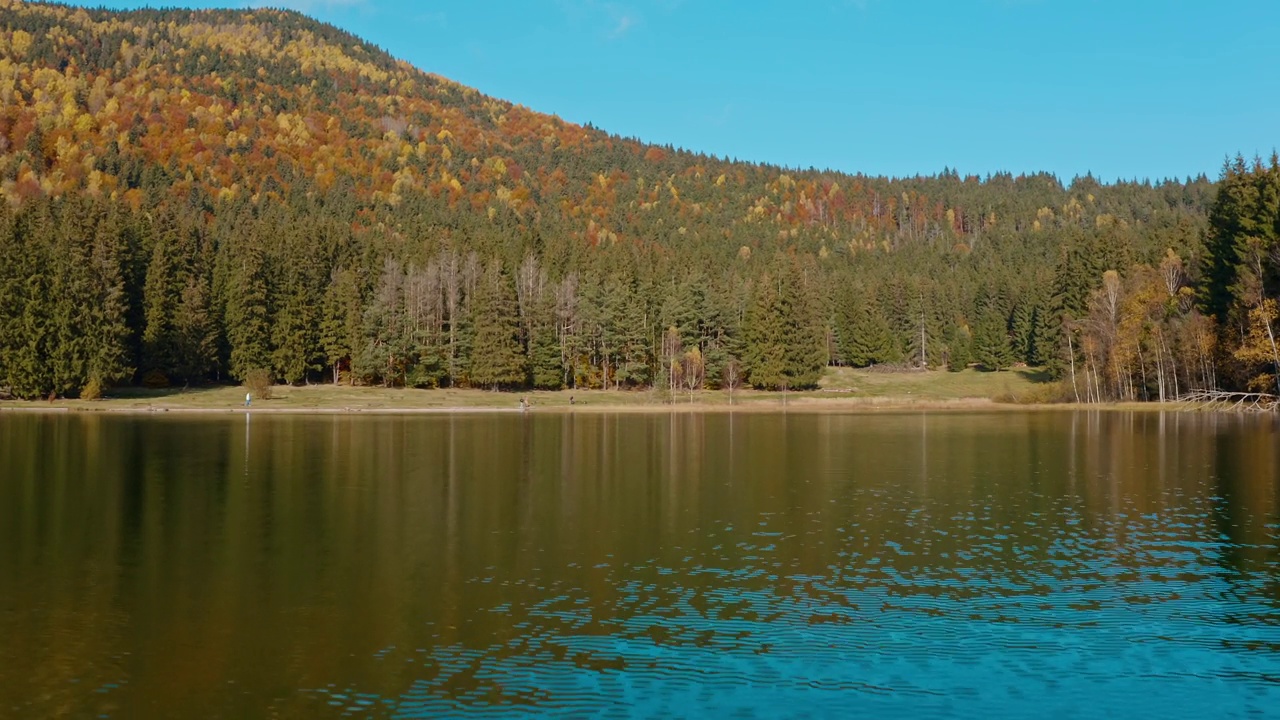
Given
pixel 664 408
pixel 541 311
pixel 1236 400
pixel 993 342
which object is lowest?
pixel 664 408

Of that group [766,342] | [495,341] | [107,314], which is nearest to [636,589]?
[107,314]

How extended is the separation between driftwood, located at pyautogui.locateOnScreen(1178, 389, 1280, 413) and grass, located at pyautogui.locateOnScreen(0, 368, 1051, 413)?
18.6 meters

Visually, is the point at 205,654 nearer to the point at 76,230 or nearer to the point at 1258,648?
the point at 1258,648

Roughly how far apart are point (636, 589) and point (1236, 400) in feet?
242

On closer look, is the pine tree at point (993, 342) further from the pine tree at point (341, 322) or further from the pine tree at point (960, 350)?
the pine tree at point (341, 322)

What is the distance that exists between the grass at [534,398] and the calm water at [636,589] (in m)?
41.8

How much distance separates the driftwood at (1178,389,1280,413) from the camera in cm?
7094

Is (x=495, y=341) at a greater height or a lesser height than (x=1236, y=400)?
greater

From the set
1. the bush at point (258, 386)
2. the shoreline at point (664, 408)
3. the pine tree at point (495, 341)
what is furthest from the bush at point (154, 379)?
the pine tree at point (495, 341)

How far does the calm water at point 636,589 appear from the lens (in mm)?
13602

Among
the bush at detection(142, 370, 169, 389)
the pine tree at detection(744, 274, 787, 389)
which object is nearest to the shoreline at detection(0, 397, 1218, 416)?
the pine tree at detection(744, 274, 787, 389)

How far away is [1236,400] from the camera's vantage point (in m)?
77.5

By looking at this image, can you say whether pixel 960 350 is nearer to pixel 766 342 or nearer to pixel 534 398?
pixel 766 342

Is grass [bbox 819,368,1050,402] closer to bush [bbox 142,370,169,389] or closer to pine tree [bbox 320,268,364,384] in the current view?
pine tree [bbox 320,268,364,384]
